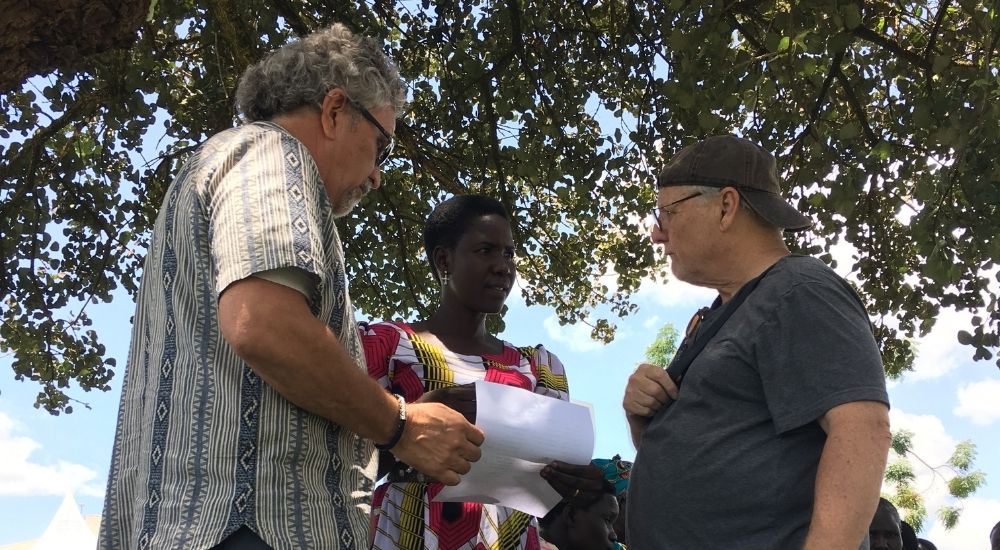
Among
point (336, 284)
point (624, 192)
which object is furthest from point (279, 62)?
point (624, 192)

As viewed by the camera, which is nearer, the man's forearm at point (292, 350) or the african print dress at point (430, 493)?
the man's forearm at point (292, 350)

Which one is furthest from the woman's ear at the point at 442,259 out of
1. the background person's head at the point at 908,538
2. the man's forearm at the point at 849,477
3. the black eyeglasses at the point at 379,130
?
the background person's head at the point at 908,538

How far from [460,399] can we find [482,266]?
0.97m

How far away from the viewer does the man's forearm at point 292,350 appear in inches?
76.0

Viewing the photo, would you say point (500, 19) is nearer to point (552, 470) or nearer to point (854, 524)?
point (552, 470)

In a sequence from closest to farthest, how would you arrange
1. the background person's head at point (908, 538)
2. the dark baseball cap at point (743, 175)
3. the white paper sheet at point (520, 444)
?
1. the dark baseball cap at point (743, 175)
2. the white paper sheet at point (520, 444)
3. the background person's head at point (908, 538)

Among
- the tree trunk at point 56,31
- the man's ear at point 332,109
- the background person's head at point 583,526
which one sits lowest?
the background person's head at point 583,526

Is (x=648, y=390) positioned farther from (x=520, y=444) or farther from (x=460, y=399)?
(x=460, y=399)

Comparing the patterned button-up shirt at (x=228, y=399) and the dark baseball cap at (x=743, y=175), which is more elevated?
the dark baseball cap at (x=743, y=175)

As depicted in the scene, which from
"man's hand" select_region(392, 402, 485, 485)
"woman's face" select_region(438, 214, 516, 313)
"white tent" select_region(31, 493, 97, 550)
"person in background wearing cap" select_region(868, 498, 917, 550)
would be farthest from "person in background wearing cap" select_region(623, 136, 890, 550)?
"white tent" select_region(31, 493, 97, 550)

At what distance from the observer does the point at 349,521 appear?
6.97 ft

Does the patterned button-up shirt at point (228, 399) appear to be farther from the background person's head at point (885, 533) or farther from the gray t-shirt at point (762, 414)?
the background person's head at point (885, 533)

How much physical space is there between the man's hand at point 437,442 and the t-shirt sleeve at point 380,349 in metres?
0.95

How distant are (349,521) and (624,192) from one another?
15.4 feet
